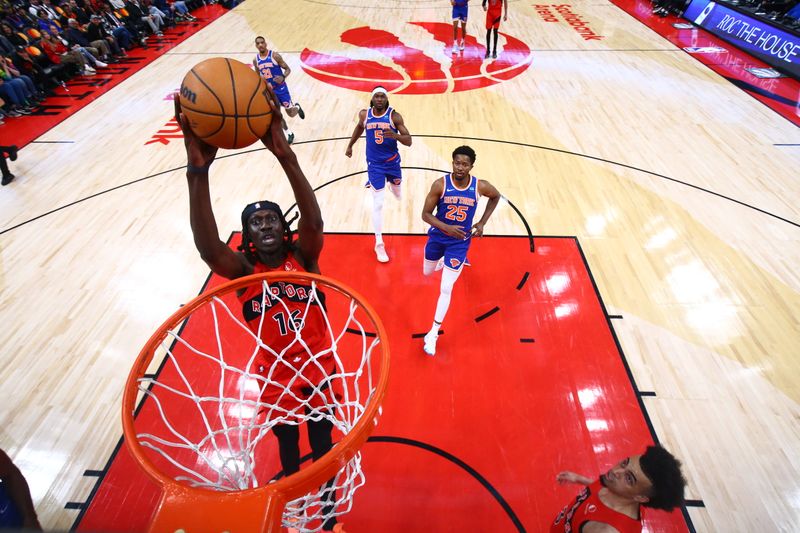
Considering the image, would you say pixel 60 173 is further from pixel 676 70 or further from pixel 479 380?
pixel 676 70

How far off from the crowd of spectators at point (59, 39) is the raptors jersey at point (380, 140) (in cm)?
752

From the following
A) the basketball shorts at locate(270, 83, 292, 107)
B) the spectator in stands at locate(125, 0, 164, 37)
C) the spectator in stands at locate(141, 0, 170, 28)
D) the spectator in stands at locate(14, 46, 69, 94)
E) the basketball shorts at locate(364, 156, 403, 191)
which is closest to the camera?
the basketball shorts at locate(364, 156, 403, 191)

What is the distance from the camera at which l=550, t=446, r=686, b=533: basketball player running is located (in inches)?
71.1

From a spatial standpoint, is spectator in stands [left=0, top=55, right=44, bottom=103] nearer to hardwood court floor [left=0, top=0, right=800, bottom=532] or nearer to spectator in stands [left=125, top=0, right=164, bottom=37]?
hardwood court floor [left=0, top=0, right=800, bottom=532]

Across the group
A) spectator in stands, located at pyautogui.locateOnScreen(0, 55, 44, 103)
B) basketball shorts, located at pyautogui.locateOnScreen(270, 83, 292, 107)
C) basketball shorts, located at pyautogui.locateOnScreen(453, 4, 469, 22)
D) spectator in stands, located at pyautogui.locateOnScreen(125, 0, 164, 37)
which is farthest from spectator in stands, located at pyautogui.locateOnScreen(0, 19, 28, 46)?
basketball shorts, located at pyautogui.locateOnScreen(453, 4, 469, 22)

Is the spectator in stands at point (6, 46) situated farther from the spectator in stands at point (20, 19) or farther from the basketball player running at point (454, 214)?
the basketball player running at point (454, 214)

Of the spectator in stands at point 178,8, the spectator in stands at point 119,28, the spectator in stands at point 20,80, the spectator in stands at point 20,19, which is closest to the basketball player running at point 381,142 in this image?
the spectator in stands at point 20,80

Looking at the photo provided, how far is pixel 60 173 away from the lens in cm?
647

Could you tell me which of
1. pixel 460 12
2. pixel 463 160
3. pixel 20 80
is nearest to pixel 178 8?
pixel 20 80

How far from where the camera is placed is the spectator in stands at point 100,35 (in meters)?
10.4

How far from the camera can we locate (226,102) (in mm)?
1979

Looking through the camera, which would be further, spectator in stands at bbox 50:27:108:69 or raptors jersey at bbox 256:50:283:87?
spectator in stands at bbox 50:27:108:69

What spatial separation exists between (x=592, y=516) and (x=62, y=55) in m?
12.3

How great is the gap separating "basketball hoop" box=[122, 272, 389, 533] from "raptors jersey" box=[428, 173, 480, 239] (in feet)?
3.77
